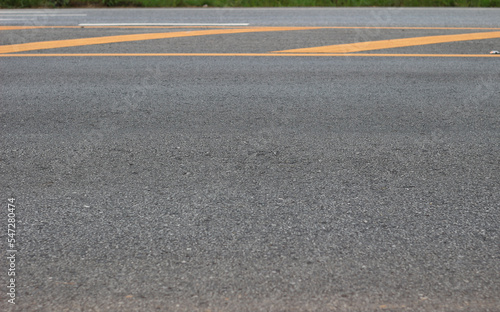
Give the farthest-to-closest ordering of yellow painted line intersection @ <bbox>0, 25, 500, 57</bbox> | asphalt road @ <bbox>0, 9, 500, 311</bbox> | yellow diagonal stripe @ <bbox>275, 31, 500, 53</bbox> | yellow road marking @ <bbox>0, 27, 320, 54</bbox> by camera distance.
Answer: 1. yellow road marking @ <bbox>0, 27, 320, 54</bbox>
2. yellow diagonal stripe @ <bbox>275, 31, 500, 53</bbox>
3. yellow painted line intersection @ <bbox>0, 25, 500, 57</bbox>
4. asphalt road @ <bbox>0, 9, 500, 311</bbox>

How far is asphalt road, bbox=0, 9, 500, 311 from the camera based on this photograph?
252 cm

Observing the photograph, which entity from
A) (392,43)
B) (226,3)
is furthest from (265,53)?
(226,3)

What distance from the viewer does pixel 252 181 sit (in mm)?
3627

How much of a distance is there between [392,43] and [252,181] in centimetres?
550

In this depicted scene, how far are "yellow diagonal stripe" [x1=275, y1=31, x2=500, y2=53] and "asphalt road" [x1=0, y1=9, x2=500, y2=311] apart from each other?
482 mm

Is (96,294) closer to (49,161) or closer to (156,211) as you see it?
(156,211)

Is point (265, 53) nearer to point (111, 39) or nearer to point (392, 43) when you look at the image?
point (392, 43)

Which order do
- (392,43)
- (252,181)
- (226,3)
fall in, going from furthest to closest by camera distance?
(226,3) < (392,43) < (252,181)

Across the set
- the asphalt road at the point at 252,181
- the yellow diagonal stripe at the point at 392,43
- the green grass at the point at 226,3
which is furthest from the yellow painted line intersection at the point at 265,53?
the green grass at the point at 226,3

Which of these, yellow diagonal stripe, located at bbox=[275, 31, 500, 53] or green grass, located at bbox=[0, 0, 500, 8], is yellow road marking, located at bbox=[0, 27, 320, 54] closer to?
yellow diagonal stripe, located at bbox=[275, 31, 500, 53]

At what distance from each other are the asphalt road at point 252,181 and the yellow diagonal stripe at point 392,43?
1.58 ft

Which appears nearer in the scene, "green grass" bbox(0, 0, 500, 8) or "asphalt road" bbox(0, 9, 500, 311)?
"asphalt road" bbox(0, 9, 500, 311)

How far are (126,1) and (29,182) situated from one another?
1112 centimetres

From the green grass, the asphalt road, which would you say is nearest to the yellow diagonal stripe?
the asphalt road
